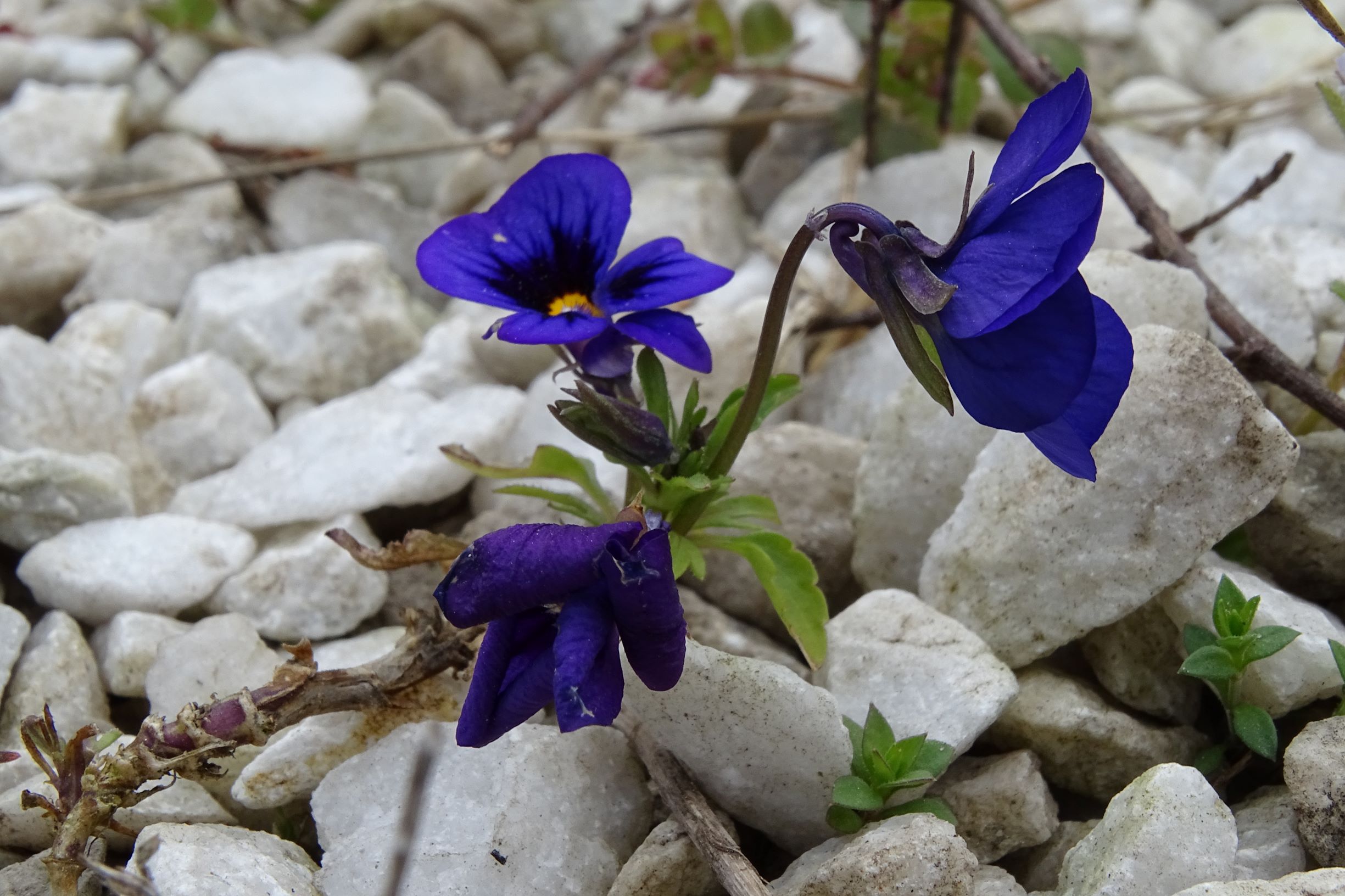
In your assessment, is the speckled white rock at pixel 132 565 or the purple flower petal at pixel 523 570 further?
the speckled white rock at pixel 132 565

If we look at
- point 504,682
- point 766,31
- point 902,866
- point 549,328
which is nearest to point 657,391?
point 549,328

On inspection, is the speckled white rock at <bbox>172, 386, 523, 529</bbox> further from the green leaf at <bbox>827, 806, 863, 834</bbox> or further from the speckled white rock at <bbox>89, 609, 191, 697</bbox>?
the green leaf at <bbox>827, 806, 863, 834</bbox>

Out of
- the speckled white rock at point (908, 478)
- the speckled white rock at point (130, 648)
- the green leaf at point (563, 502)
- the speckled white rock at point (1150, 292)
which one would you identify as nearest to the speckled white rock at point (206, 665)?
the speckled white rock at point (130, 648)

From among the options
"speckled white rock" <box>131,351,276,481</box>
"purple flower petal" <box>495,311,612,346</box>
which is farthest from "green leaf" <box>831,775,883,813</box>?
"speckled white rock" <box>131,351,276,481</box>

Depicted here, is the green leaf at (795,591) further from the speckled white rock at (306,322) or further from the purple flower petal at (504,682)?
the speckled white rock at (306,322)

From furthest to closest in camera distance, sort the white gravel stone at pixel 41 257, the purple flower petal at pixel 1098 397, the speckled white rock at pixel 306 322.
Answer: the white gravel stone at pixel 41 257 → the speckled white rock at pixel 306 322 → the purple flower petal at pixel 1098 397

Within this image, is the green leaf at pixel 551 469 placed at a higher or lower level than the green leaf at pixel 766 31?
lower

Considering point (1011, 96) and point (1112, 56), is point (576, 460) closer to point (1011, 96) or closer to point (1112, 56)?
point (1011, 96)

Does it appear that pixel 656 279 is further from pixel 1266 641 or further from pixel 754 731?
pixel 1266 641
